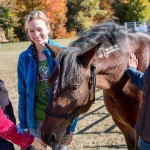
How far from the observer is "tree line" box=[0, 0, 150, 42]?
1282 inches

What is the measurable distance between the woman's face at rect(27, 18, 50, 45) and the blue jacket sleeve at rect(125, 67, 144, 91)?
2.66 feet

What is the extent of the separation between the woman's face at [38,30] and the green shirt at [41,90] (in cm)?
21

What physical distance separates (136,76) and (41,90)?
35.6 inches

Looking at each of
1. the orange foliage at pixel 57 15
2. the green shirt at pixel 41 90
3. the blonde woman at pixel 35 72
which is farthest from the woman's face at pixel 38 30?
the orange foliage at pixel 57 15

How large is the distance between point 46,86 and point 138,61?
0.88 meters

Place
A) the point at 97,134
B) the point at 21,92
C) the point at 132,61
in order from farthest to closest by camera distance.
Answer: the point at 97,134, the point at 21,92, the point at 132,61

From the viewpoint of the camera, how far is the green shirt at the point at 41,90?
8.87 ft

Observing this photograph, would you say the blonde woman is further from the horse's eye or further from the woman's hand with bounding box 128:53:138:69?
the woman's hand with bounding box 128:53:138:69

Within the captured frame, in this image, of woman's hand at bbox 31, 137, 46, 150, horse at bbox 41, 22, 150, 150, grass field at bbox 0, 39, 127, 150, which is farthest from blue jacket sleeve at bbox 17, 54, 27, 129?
grass field at bbox 0, 39, 127, 150

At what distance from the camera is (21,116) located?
2.87m

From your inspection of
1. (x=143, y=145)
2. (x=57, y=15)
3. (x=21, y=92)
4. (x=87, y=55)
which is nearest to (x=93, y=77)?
(x=87, y=55)

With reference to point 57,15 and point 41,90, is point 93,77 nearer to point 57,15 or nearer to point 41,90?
point 41,90

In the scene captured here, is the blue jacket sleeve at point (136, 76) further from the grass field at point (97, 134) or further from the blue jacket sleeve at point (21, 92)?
the grass field at point (97, 134)

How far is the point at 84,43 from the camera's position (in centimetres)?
233
